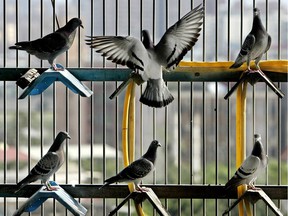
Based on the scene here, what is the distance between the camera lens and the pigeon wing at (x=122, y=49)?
1.67m

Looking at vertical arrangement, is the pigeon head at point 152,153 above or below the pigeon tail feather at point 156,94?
below

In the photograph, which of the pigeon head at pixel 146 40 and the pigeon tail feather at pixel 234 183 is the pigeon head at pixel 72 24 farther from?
the pigeon tail feather at pixel 234 183

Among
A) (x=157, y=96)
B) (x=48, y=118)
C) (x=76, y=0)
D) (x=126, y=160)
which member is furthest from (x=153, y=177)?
(x=48, y=118)

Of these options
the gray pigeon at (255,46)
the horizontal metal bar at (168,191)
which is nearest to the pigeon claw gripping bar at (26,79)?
the horizontal metal bar at (168,191)

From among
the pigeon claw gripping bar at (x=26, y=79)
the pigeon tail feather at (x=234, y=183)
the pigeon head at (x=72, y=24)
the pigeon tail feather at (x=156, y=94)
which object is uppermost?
the pigeon head at (x=72, y=24)

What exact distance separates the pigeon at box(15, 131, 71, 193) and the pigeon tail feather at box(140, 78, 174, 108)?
219mm

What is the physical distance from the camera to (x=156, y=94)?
1697 millimetres

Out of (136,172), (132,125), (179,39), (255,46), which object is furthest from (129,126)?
(255,46)

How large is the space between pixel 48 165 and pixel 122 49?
319mm

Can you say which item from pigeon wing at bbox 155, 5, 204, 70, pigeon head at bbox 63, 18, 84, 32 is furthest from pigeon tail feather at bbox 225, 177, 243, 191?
pigeon head at bbox 63, 18, 84, 32

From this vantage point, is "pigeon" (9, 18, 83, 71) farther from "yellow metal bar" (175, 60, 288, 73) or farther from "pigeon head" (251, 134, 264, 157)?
"pigeon head" (251, 134, 264, 157)

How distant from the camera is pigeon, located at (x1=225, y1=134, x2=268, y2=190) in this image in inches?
65.9

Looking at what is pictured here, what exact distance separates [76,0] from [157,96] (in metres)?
0.41

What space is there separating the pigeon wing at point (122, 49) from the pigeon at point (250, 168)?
1.04 feet
